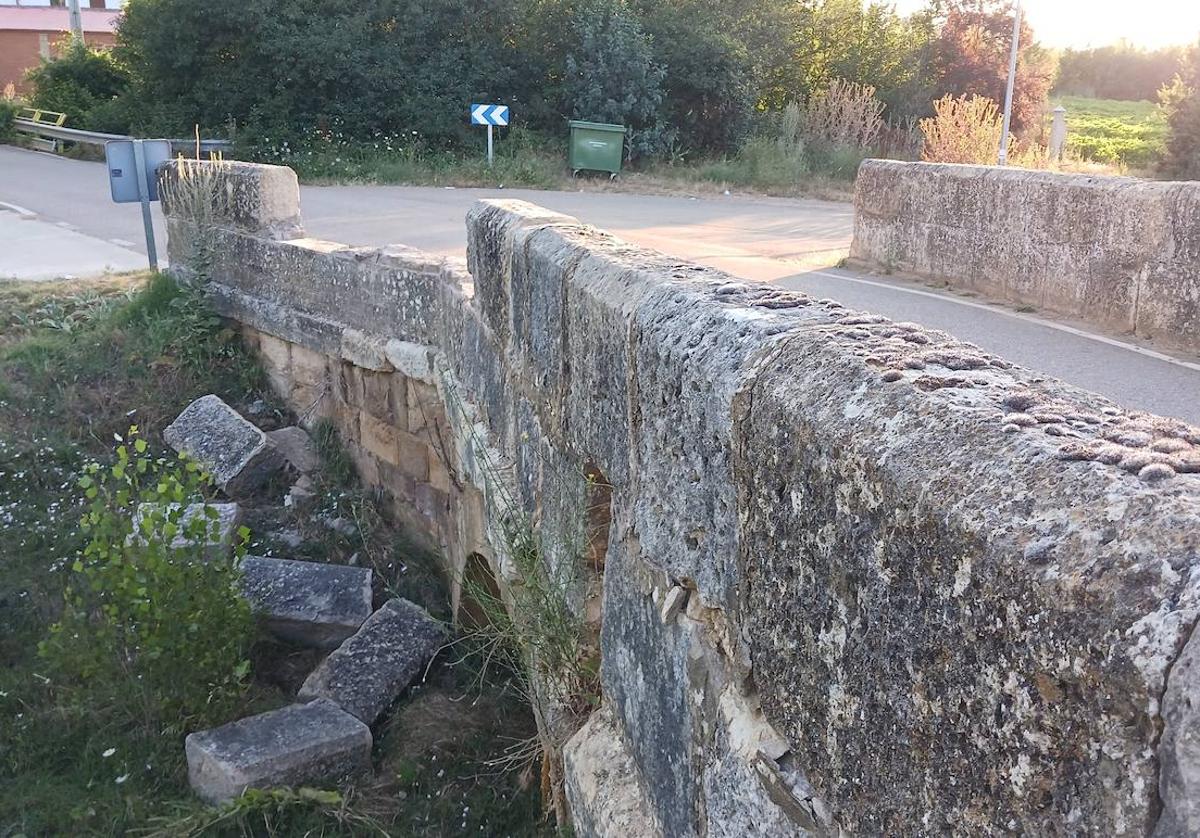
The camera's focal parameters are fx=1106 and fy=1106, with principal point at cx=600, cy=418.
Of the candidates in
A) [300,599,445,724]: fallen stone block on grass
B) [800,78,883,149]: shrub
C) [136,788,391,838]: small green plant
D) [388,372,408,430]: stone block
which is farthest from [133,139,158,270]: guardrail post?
[800,78,883,149]: shrub

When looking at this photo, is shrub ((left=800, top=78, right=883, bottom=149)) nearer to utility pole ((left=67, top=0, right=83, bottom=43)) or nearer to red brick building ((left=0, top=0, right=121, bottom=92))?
utility pole ((left=67, top=0, right=83, bottom=43))

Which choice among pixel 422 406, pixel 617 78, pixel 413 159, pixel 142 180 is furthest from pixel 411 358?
pixel 617 78

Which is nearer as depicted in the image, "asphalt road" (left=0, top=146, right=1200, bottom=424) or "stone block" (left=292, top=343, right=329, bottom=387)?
"asphalt road" (left=0, top=146, right=1200, bottom=424)

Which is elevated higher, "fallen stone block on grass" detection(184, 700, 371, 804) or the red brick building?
the red brick building

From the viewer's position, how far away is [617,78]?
2216 centimetres

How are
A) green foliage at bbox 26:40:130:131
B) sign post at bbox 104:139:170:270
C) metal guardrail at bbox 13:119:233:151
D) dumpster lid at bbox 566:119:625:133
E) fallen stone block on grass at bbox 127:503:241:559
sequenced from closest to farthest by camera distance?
fallen stone block on grass at bbox 127:503:241:559, sign post at bbox 104:139:170:270, metal guardrail at bbox 13:119:233:151, dumpster lid at bbox 566:119:625:133, green foliage at bbox 26:40:130:131

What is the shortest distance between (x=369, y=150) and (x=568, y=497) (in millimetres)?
18791

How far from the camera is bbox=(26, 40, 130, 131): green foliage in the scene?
85.0ft

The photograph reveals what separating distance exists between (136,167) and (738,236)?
6.57 metres

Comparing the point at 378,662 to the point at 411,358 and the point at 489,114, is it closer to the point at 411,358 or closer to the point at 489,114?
the point at 411,358

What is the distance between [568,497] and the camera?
3.30 meters

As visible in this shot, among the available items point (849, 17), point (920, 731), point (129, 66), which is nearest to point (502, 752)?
point (920, 731)

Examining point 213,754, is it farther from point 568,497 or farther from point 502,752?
point 568,497

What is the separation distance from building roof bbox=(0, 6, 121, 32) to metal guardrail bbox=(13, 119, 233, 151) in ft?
62.0
